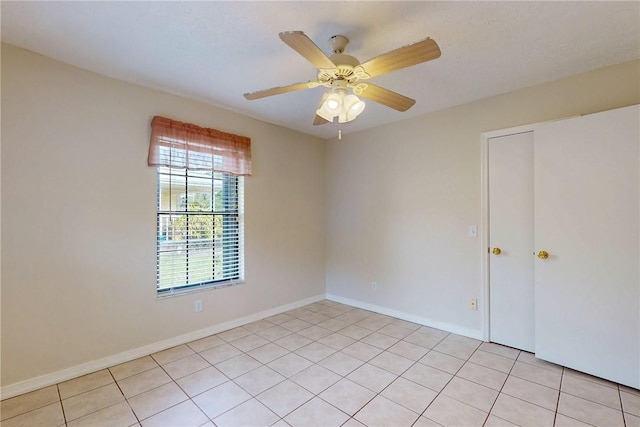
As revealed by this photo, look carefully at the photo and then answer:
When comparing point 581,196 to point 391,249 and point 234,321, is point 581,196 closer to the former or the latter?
point 391,249

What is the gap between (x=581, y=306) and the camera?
7.72 feet

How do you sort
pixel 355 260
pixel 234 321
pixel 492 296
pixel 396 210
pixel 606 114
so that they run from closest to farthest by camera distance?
pixel 606 114, pixel 492 296, pixel 234 321, pixel 396 210, pixel 355 260

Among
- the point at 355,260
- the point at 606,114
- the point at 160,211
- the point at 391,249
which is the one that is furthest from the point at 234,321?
the point at 606,114

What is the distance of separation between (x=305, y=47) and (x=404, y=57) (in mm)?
548

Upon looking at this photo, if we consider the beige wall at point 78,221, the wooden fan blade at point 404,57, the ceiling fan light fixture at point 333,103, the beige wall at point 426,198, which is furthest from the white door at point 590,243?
the beige wall at point 78,221

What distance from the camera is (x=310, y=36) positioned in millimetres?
1980

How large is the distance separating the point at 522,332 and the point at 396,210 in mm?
1775

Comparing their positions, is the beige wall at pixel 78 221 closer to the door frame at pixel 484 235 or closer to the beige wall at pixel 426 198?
the beige wall at pixel 426 198

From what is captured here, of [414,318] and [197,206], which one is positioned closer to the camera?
[197,206]

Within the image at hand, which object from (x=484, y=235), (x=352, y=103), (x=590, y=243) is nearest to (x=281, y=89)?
(x=352, y=103)

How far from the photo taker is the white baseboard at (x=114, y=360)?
2105 millimetres

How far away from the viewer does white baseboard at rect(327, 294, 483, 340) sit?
311 centimetres

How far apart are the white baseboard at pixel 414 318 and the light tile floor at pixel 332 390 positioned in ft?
0.36

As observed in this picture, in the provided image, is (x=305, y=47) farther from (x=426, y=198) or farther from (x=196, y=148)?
(x=426, y=198)
